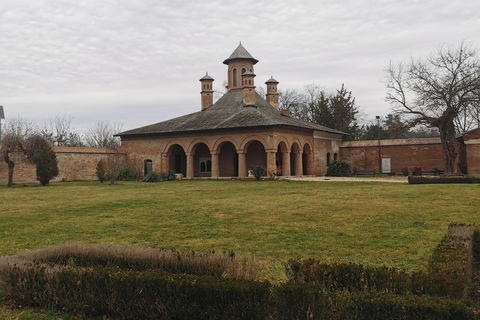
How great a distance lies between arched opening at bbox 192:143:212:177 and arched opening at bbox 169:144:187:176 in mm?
1210

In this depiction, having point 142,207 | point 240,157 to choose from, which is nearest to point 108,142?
point 240,157

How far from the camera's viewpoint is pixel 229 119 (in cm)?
3434

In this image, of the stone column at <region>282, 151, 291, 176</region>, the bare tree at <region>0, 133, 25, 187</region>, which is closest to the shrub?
the stone column at <region>282, 151, 291, 176</region>

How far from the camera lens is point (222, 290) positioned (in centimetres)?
459

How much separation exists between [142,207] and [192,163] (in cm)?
2089

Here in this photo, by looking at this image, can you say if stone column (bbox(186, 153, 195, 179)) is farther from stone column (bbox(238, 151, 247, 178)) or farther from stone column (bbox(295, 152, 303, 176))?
stone column (bbox(295, 152, 303, 176))

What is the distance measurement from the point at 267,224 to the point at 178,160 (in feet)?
94.2

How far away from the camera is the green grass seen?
8477 millimetres

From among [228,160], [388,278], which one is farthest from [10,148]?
[388,278]

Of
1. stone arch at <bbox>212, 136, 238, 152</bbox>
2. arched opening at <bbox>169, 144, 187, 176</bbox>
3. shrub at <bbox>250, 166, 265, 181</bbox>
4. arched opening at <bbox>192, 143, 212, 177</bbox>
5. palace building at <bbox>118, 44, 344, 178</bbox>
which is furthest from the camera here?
arched opening at <bbox>169, 144, 187, 176</bbox>

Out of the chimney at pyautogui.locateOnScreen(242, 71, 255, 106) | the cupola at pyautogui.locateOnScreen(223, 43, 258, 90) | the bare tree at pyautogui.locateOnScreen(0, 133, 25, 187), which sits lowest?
the bare tree at pyautogui.locateOnScreen(0, 133, 25, 187)

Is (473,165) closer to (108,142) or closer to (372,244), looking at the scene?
(372,244)

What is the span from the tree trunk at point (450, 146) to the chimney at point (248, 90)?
14.5 metres

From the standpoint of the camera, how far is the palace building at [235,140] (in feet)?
107
